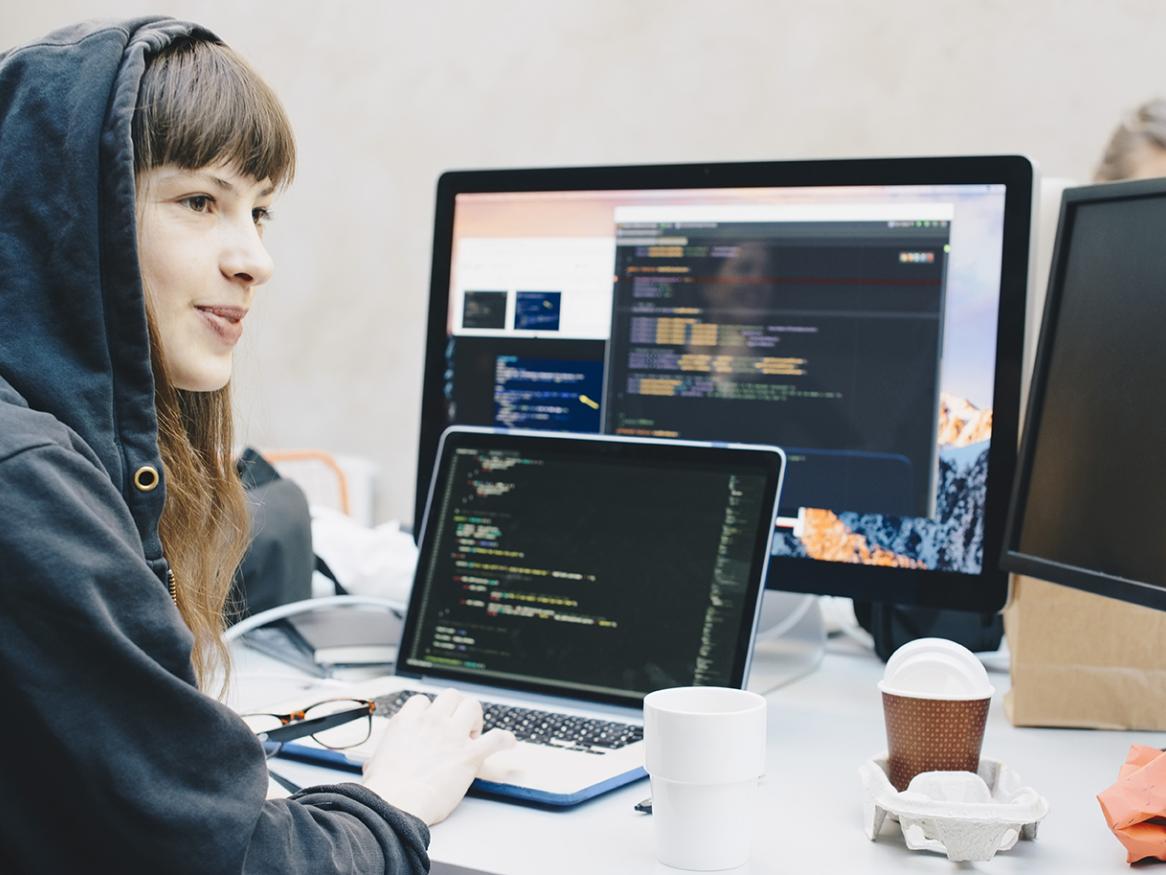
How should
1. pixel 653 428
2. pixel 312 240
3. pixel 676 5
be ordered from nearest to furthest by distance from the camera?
1. pixel 653 428
2. pixel 676 5
3. pixel 312 240

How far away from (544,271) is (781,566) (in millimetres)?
376

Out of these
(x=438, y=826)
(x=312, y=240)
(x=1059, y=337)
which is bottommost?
(x=438, y=826)

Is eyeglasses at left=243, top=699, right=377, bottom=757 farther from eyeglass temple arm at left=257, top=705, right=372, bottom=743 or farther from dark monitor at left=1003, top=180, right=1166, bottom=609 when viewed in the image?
dark monitor at left=1003, top=180, right=1166, bottom=609

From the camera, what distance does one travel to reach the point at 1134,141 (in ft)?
7.16

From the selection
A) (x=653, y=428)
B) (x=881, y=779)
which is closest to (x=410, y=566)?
(x=653, y=428)

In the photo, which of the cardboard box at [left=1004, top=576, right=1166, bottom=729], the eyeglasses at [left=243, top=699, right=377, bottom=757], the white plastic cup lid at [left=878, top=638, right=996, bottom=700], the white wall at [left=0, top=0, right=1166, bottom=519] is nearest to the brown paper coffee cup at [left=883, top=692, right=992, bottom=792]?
the white plastic cup lid at [left=878, top=638, right=996, bottom=700]

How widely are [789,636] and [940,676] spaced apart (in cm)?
54

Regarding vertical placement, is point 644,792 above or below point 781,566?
below

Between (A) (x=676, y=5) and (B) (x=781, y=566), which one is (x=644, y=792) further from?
(A) (x=676, y=5)

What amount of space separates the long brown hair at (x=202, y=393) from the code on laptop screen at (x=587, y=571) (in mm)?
201

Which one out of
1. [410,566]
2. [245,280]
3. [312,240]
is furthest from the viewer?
[312,240]

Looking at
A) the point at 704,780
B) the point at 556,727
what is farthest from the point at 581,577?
the point at 704,780

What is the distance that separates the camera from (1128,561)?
847 millimetres

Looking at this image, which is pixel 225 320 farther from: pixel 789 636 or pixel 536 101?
pixel 536 101
